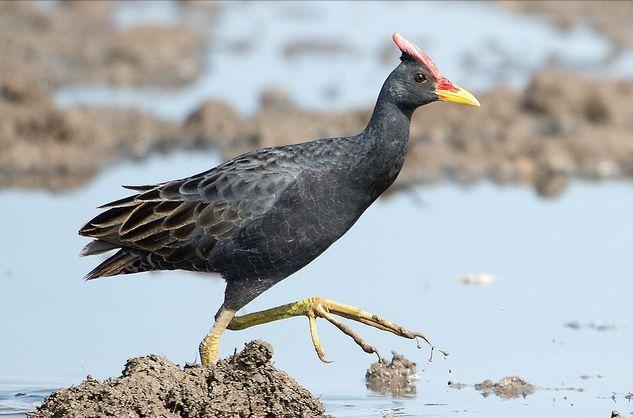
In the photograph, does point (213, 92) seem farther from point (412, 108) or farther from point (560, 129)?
point (412, 108)

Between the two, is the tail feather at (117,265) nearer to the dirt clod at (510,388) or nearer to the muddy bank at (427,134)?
the dirt clod at (510,388)

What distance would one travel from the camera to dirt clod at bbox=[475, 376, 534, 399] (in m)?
8.66

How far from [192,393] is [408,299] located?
A: 3551 millimetres

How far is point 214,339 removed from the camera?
839 cm

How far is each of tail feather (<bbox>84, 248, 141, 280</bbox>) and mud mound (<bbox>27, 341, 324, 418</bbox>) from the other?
1.43 m

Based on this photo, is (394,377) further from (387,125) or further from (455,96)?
(455,96)

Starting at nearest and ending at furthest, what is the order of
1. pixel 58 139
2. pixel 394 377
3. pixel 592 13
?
1. pixel 394 377
2. pixel 58 139
3. pixel 592 13

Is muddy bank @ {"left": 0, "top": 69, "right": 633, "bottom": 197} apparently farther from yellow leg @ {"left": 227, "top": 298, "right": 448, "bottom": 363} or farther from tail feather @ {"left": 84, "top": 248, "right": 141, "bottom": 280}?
yellow leg @ {"left": 227, "top": 298, "right": 448, "bottom": 363}

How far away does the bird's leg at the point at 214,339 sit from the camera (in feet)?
27.5

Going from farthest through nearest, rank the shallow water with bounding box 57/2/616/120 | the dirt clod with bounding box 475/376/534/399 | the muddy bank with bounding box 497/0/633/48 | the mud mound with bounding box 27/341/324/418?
the muddy bank with bounding box 497/0/633/48 < the shallow water with bounding box 57/2/616/120 < the dirt clod with bounding box 475/376/534/399 < the mud mound with bounding box 27/341/324/418

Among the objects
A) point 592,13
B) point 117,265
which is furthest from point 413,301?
point 592,13

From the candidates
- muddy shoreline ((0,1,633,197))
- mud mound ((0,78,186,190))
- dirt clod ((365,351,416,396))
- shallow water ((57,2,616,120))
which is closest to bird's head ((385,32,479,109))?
dirt clod ((365,351,416,396))

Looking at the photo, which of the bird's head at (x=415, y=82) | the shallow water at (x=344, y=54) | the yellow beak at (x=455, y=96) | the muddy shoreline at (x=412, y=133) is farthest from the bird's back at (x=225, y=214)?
the shallow water at (x=344, y=54)

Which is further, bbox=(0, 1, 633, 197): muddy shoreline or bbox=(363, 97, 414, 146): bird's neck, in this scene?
bbox=(0, 1, 633, 197): muddy shoreline
